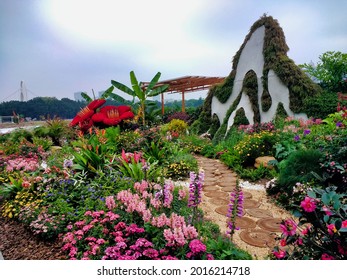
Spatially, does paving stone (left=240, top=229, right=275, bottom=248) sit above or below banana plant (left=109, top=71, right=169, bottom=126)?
→ below

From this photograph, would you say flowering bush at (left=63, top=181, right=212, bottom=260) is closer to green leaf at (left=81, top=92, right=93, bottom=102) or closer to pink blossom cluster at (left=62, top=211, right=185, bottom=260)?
pink blossom cluster at (left=62, top=211, right=185, bottom=260)

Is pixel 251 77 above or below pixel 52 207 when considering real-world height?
above

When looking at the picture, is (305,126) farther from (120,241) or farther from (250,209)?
(120,241)

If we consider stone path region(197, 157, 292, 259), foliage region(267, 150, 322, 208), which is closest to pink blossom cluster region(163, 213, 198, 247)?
stone path region(197, 157, 292, 259)

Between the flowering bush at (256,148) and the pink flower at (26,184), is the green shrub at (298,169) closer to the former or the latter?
the flowering bush at (256,148)

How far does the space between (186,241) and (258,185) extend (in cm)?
306

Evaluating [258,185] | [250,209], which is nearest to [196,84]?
[258,185]

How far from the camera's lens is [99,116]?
29.1 feet

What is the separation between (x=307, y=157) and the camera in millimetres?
3611

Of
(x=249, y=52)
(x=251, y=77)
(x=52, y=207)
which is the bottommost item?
(x=52, y=207)

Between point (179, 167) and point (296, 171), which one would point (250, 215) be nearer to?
point (296, 171)

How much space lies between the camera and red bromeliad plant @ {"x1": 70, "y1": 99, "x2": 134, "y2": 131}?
29.0 ft

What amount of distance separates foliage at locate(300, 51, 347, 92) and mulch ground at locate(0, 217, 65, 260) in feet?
33.7

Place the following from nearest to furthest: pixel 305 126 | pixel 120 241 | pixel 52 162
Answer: pixel 120 241
pixel 52 162
pixel 305 126
